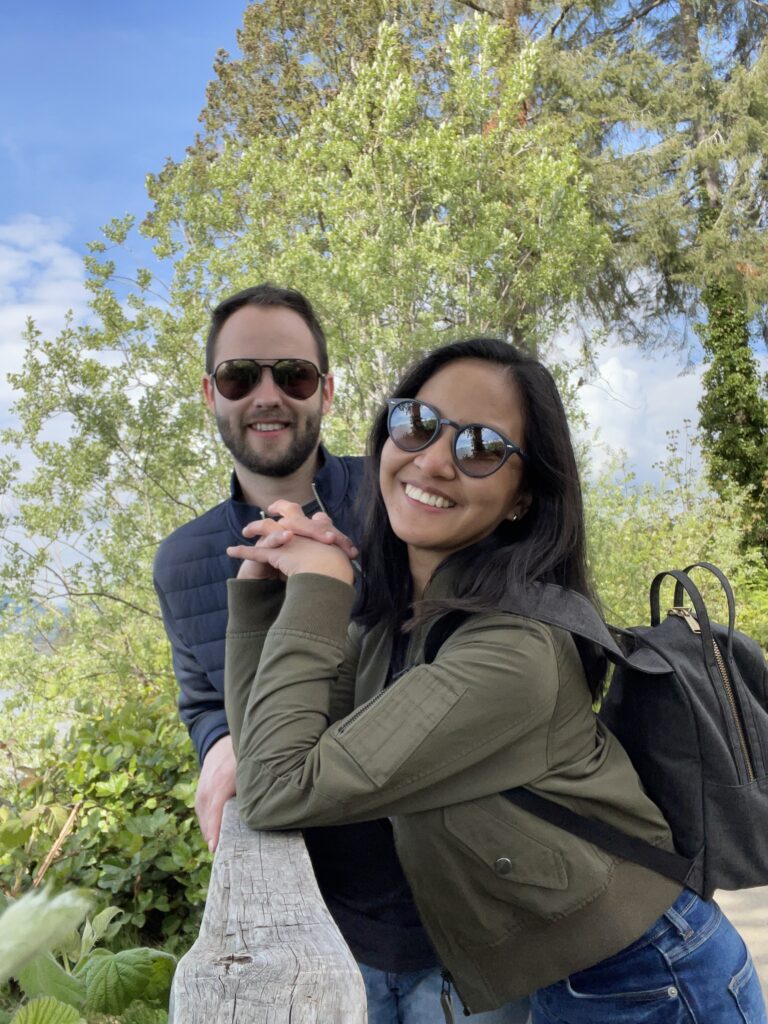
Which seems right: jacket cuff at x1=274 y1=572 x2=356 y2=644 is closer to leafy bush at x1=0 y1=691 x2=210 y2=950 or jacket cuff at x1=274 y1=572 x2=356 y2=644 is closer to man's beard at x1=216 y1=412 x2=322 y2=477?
man's beard at x1=216 y1=412 x2=322 y2=477

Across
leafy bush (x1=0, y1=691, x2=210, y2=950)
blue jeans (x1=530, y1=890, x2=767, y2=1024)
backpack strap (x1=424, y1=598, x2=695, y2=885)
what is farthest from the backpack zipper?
leafy bush (x1=0, y1=691, x2=210, y2=950)

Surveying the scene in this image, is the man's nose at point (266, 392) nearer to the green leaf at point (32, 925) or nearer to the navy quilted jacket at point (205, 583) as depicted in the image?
the navy quilted jacket at point (205, 583)

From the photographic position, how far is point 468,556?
1.64 metres

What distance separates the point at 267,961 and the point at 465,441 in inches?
38.1

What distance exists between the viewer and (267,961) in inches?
34.0

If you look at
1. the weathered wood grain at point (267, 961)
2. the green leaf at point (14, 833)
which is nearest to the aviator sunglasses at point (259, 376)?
the green leaf at point (14, 833)

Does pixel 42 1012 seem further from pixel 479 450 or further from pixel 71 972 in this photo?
pixel 71 972

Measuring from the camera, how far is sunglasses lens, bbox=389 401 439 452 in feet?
5.46

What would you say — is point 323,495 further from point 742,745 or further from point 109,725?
point 109,725

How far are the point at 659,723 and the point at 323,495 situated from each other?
4.18 feet

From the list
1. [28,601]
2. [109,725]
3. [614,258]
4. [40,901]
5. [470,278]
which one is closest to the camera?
[40,901]

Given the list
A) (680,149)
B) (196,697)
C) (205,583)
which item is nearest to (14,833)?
(196,697)

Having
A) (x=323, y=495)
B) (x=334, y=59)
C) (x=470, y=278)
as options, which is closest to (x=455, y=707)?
(x=323, y=495)

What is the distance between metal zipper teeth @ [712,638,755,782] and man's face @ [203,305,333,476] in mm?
1311
